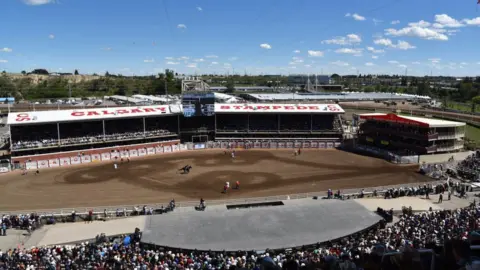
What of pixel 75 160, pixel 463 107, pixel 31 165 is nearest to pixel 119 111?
pixel 75 160

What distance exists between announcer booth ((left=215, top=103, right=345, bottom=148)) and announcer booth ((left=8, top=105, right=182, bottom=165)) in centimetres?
878

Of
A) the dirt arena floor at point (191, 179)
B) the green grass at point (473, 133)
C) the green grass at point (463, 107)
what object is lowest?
the dirt arena floor at point (191, 179)

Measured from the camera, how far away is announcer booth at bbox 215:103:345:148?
199 feet

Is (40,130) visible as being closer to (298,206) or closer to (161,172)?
(161,172)

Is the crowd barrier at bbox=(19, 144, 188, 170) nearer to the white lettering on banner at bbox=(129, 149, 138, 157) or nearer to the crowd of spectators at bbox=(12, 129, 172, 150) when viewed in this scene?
the white lettering on banner at bbox=(129, 149, 138, 157)

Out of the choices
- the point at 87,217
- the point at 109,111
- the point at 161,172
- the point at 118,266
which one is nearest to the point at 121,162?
the point at 161,172

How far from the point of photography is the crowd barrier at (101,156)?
46344mm

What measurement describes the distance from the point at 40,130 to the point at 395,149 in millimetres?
49811

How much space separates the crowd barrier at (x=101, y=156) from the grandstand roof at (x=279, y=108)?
10.7m

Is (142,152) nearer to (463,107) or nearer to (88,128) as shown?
(88,128)

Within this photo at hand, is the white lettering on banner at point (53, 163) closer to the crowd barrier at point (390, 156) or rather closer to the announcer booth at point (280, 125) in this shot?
the announcer booth at point (280, 125)

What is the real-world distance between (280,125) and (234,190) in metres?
29.0

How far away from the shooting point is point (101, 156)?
168ft

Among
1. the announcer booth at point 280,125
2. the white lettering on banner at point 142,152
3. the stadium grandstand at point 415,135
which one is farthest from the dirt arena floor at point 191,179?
the announcer booth at point 280,125
